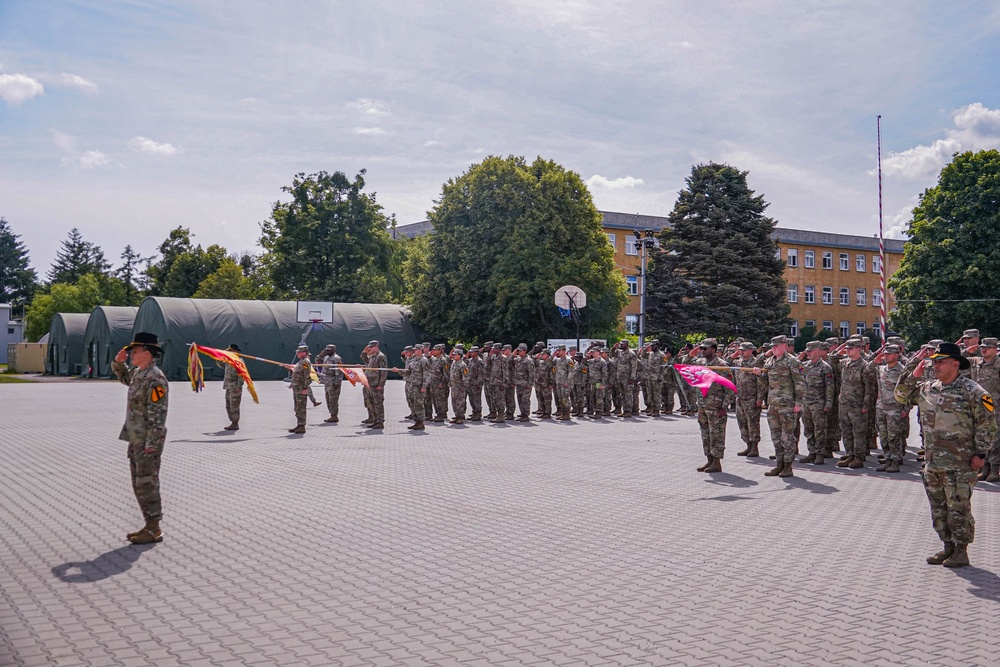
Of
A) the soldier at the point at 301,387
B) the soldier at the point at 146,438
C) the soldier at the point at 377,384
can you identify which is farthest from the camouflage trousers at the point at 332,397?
the soldier at the point at 146,438

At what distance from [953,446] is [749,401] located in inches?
341

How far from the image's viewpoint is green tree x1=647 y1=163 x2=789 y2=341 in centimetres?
4881

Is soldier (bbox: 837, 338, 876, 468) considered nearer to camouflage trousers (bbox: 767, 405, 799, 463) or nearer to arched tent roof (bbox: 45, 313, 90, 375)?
camouflage trousers (bbox: 767, 405, 799, 463)

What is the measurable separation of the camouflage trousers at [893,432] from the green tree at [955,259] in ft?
120

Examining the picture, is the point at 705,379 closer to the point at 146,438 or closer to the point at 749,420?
the point at 749,420

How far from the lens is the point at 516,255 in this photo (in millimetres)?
49719

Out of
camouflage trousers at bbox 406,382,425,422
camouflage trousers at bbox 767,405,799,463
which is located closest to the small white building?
camouflage trousers at bbox 406,382,425,422

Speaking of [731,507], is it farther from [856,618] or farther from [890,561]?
[856,618]

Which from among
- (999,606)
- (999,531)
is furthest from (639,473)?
(999,606)

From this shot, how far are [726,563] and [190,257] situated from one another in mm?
91603

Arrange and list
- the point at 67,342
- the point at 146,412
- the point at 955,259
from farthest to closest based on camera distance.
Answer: the point at 67,342 → the point at 955,259 → the point at 146,412

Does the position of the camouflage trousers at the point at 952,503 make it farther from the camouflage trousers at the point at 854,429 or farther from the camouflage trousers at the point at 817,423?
the camouflage trousers at the point at 817,423

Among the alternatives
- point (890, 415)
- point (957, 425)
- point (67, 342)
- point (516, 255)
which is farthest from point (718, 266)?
point (957, 425)

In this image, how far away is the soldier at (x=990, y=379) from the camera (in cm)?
1295
